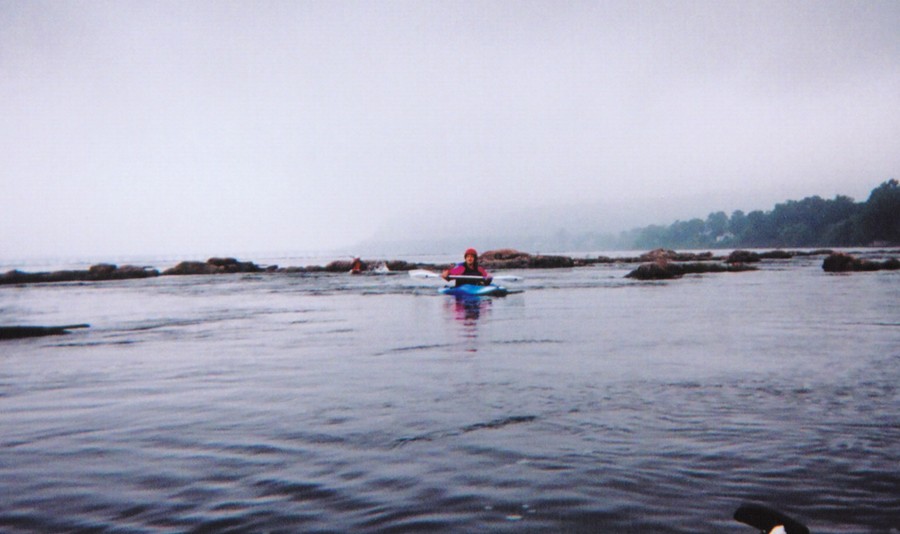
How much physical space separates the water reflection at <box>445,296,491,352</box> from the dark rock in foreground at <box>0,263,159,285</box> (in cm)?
4734

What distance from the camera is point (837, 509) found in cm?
442

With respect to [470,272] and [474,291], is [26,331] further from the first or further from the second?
[470,272]

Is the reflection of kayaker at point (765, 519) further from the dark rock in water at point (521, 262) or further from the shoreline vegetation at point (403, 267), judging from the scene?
the dark rock in water at point (521, 262)

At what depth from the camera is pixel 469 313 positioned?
877 inches

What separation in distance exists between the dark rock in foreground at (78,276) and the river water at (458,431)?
5142 centimetres

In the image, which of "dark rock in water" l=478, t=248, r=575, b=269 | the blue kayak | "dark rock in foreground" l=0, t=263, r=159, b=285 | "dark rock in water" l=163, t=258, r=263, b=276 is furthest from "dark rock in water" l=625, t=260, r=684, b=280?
"dark rock in foreground" l=0, t=263, r=159, b=285

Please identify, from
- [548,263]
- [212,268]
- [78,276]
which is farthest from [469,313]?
[212,268]

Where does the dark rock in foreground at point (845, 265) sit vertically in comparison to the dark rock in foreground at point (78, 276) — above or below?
below

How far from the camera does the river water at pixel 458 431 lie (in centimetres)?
453

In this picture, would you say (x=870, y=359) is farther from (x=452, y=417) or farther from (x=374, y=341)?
(x=374, y=341)

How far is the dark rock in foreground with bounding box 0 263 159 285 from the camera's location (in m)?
59.0

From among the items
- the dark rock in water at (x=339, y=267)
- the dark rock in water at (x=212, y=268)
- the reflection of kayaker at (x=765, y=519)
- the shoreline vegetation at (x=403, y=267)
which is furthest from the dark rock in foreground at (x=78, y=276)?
the reflection of kayaker at (x=765, y=519)

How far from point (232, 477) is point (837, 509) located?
4.74 metres

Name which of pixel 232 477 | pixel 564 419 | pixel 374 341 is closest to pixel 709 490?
pixel 564 419
